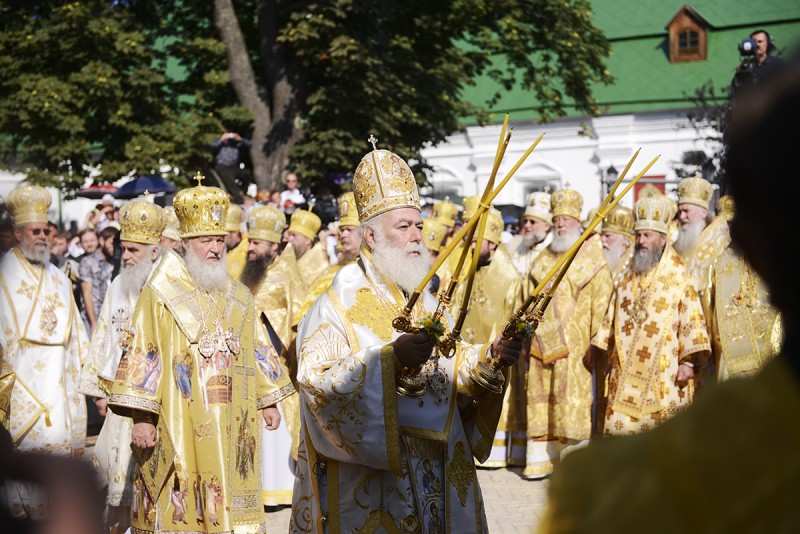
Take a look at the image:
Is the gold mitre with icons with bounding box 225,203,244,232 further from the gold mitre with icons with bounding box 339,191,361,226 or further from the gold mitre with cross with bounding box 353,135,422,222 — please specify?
the gold mitre with cross with bounding box 353,135,422,222

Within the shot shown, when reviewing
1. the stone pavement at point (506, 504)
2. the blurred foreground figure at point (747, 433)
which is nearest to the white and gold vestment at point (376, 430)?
the blurred foreground figure at point (747, 433)

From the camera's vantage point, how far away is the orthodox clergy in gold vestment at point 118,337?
7195 millimetres

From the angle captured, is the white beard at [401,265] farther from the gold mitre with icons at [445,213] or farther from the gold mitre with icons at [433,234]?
the gold mitre with icons at [445,213]

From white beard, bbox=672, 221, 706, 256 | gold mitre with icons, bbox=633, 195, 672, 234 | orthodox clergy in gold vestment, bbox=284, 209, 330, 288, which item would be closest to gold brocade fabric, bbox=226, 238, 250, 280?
orthodox clergy in gold vestment, bbox=284, 209, 330, 288

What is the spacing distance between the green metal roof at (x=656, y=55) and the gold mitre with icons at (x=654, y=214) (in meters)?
25.0

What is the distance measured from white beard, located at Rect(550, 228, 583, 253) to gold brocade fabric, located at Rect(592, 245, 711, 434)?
6.87ft

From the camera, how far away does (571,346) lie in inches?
407

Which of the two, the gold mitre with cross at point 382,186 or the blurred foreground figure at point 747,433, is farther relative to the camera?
the gold mitre with cross at point 382,186

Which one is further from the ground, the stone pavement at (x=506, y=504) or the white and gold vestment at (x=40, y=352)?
the white and gold vestment at (x=40, y=352)

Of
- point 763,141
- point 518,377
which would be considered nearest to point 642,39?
point 518,377

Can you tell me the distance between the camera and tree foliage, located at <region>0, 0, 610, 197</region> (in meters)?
19.8

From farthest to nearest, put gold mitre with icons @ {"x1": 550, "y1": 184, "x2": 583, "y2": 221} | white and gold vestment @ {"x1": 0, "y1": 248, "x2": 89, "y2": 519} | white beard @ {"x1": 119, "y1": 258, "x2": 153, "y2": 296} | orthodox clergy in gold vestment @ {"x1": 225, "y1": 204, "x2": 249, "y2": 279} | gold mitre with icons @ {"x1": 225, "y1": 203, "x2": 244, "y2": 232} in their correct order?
gold mitre with icons @ {"x1": 225, "y1": 203, "x2": 244, "y2": 232}, gold mitre with icons @ {"x1": 550, "y1": 184, "x2": 583, "y2": 221}, orthodox clergy in gold vestment @ {"x1": 225, "y1": 204, "x2": 249, "y2": 279}, white beard @ {"x1": 119, "y1": 258, "x2": 153, "y2": 296}, white and gold vestment @ {"x1": 0, "y1": 248, "x2": 89, "y2": 519}

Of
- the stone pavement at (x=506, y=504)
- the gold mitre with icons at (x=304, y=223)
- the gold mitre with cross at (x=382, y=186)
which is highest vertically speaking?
the gold mitre with cross at (x=382, y=186)

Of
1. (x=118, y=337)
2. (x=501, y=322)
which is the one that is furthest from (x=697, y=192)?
(x=118, y=337)
